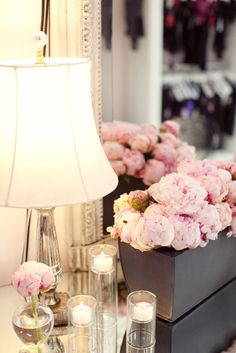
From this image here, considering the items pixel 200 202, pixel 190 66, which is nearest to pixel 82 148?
pixel 200 202

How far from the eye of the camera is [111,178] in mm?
1007

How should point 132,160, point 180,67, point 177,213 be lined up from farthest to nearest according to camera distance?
point 180,67
point 132,160
point 177,213

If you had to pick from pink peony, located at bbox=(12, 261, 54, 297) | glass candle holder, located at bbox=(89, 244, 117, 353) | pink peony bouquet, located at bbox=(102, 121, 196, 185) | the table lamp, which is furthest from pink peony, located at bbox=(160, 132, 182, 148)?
pink peony, located at bbox=(12, 261, 54, 297)

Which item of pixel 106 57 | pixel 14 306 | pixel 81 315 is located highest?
pixel 106 57

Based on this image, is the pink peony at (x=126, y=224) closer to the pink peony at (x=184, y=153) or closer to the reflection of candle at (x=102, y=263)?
the reflection of candle at (x=102, y=263)

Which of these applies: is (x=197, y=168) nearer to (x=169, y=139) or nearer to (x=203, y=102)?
(x=169, y=139)

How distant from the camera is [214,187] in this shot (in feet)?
3.42

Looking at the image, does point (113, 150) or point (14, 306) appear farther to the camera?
point (113, 150)

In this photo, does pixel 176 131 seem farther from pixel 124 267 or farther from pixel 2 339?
pixel 2 339

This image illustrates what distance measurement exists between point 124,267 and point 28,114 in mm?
391

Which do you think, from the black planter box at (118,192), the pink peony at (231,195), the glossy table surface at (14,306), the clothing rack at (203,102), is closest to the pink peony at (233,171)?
the pink peony at (231,195)

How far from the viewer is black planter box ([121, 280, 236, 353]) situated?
41.6 inches

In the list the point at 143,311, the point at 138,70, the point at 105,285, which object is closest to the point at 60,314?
the point at 105,285

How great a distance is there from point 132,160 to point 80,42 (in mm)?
308
